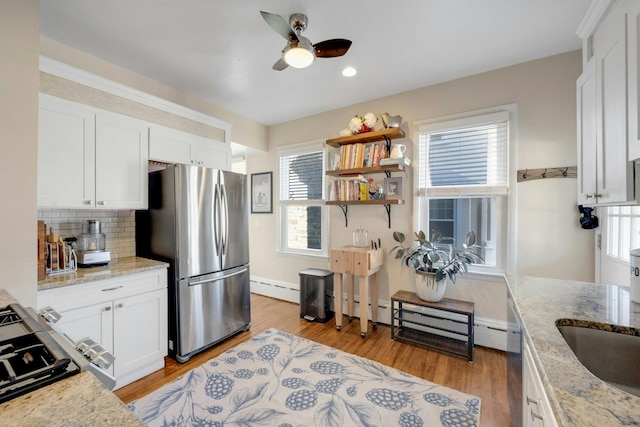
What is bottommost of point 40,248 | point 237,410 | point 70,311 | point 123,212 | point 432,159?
point 237,410

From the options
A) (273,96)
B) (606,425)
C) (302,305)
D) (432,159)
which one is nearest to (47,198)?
(273,96)

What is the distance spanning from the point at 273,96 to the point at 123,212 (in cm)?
205

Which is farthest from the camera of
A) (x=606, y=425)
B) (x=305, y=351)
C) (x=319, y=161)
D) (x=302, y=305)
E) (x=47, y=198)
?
(x=319, y=161)

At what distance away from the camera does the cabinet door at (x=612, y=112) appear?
1178mm

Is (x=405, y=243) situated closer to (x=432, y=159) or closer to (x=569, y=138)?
(x=432, y=159)

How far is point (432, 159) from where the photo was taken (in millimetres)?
2957

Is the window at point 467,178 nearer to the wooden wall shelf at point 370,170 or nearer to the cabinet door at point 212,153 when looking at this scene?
the wooden wall shelf at point 370,170

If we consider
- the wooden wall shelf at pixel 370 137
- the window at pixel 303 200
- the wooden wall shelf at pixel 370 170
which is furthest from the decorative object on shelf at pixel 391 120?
the window at pixel 303 200

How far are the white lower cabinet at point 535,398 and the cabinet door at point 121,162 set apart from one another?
9.65 feet

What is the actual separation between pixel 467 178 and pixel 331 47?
187 centimetres

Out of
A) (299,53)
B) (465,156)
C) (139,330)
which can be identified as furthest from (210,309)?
(465,156)

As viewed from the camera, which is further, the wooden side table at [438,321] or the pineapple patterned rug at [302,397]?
the wooden side table at [438,321]

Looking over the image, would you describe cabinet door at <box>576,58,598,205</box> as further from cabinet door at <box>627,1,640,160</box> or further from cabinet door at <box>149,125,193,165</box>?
cabinet door at <box>149,125,193,165</box>

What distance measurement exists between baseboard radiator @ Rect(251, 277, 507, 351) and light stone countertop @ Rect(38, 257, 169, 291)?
202cm
